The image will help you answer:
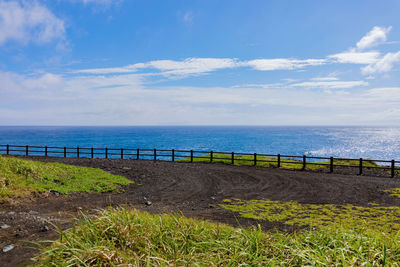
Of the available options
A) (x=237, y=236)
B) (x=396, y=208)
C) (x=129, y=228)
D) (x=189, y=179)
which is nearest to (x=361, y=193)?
(x=396, y=208)

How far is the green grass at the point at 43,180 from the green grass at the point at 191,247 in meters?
8.73

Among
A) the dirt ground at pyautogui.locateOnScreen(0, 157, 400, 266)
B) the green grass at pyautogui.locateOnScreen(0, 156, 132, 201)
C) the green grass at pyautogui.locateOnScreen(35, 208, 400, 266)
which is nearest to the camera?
the green grass at pyautogui.locateOnScreen(35, 208, 400, 266)

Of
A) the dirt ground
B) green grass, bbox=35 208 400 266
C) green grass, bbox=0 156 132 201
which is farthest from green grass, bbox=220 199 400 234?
green grass, bbox=0 156 132 201

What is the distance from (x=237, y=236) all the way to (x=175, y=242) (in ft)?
3.74

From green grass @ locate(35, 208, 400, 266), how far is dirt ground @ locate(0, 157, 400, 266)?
7.47ft

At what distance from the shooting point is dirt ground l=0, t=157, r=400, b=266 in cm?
806

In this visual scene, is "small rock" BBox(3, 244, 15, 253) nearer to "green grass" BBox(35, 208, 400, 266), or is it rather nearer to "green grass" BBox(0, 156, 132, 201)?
"green grass" BBox(35, 208, 400, 266)

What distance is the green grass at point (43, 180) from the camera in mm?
11836

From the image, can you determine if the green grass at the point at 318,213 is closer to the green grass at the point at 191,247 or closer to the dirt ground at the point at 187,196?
the dirt ground at the point at 187,196

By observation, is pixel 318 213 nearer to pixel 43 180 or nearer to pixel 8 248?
pixel 8 248

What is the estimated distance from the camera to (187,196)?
44.4ft

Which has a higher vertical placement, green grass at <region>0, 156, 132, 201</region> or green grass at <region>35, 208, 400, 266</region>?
green grass at <region>35, 208, 400, 266</region>

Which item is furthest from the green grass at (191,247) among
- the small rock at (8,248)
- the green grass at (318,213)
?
the green grass at (318,213)

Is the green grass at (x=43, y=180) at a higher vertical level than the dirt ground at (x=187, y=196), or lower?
higher
